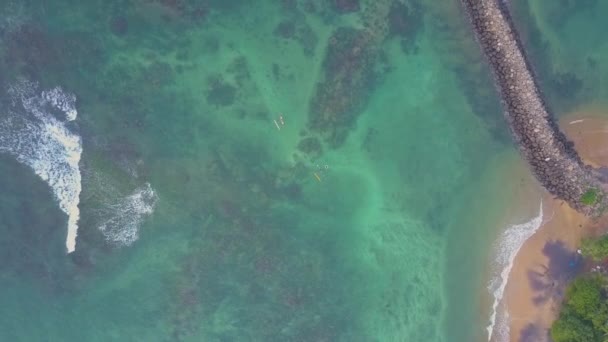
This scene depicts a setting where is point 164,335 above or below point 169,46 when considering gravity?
below

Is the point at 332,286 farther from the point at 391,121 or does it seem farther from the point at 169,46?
the point at 169,46

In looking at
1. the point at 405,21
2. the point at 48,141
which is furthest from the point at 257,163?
the point at 48,141

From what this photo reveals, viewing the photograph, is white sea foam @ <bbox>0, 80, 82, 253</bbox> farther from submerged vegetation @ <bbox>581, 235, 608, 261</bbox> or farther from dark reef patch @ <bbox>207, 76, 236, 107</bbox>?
submerged vegetation @ <bbox>581, 235, 608, 261</bbox>

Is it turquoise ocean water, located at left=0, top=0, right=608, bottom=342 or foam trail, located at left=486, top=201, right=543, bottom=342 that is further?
foam trail, located at left=486, top=201, right=543, bottom=342

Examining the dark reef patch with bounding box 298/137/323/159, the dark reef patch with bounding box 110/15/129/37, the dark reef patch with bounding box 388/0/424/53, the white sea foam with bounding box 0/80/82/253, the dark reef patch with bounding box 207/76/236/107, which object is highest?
the dark reef patch with bounding box 388/0/424/53

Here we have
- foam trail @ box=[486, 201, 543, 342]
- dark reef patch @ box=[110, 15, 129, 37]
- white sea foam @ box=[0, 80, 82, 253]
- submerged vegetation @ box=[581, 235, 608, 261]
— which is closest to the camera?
submerged vegetation @ box=[581, 235, 608, 261]

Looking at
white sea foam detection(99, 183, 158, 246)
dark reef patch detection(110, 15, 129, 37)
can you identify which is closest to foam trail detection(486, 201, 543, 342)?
white sea foam detection(99, 183, 158, 246)

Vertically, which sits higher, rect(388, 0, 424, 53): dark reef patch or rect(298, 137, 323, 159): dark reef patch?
rect(388, 0, 424, 53): dark reef patch

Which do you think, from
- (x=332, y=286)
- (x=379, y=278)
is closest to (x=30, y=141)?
(x=332, y=286)
